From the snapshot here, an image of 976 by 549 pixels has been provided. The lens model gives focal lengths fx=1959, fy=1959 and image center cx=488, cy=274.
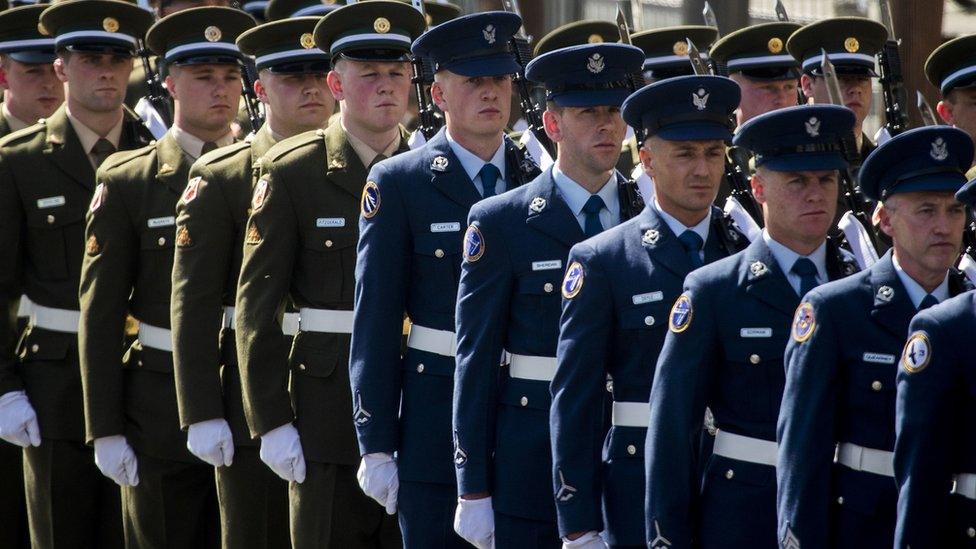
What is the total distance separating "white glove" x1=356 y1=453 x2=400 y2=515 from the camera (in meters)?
6.67

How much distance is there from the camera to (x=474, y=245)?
20.6ft

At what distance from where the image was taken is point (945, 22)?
11070mm

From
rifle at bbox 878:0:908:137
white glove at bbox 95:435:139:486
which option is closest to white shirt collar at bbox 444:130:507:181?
rifle at bbox 878:0:908:137

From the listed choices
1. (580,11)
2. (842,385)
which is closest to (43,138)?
(842,385)

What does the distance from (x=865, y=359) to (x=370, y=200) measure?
213 cm

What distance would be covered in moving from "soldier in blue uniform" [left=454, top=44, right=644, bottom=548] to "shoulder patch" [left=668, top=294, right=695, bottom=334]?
2.17 feet

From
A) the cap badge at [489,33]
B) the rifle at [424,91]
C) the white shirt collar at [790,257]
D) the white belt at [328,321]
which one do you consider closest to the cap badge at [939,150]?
the white shirt collar at [790,257]

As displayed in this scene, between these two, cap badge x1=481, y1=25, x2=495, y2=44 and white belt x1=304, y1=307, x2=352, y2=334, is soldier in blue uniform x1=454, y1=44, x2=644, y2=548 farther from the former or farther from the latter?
white belt x1=304, y1=307, x2=352, y2=334

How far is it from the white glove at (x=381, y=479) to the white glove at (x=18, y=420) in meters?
2.30

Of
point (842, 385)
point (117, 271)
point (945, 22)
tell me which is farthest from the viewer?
point (945, 22)

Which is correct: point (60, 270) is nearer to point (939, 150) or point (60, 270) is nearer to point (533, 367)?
point (533, 367)

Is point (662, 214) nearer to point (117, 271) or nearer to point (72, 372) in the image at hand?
point (117, 271)

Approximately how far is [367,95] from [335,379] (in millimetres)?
1078

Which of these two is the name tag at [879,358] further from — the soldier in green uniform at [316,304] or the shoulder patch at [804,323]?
the soldier in green uniform at [316,304]
